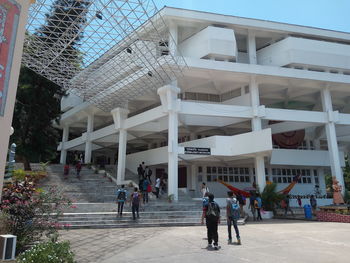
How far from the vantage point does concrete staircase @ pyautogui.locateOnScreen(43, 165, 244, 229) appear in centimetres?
1131

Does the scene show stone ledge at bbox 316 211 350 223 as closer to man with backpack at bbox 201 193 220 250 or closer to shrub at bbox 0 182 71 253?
man with backpack at bbox 201 193 220 250

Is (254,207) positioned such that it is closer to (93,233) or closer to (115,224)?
(115,224)

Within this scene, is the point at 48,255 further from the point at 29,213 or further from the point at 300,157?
the point at 300,157

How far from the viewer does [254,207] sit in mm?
14508

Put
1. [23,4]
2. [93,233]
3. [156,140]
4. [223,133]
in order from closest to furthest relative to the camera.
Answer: [23,4]
[93,233]
[223,133]
[156,140]

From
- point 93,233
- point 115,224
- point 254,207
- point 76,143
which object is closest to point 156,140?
point 76,143

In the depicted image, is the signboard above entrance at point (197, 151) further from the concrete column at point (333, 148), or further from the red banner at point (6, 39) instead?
the red banner at point (6, 39)

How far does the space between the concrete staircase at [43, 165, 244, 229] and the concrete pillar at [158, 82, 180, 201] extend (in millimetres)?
1111

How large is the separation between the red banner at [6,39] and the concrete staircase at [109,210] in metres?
3.49

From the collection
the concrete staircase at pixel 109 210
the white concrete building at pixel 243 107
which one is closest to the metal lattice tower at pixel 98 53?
the white concrete building at pixel 243 107

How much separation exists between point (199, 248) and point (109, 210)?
7.82m

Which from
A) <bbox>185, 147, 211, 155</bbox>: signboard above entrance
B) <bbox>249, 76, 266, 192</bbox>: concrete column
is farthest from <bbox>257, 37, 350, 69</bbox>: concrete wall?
<bbox>185, 147, 211, 155</bbox>: signboard above entrance

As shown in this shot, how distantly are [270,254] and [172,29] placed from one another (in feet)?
54.2

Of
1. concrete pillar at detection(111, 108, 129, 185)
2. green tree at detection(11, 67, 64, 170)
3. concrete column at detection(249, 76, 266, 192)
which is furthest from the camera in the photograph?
green tree at detection(11, 67, 64, 170)
